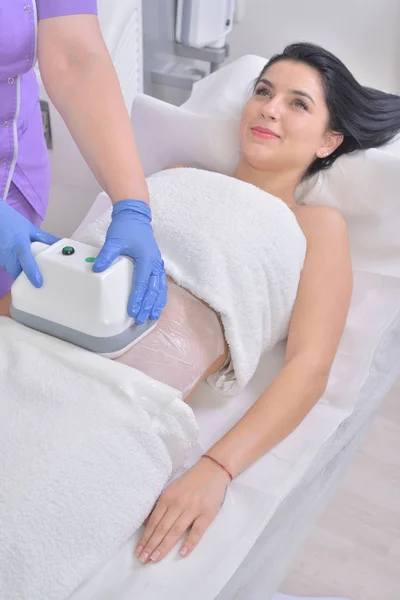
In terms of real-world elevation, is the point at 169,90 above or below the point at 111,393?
below

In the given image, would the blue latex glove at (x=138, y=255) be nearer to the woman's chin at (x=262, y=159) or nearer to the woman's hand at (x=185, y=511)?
the woman's hand at (x=185, y=511)

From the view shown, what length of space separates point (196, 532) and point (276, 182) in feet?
2.88

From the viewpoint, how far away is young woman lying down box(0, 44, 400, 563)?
1.23 m

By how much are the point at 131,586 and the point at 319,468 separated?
444mm

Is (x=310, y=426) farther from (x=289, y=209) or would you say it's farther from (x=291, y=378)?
(x=289, y=209)

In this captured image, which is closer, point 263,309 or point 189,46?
point 263,309

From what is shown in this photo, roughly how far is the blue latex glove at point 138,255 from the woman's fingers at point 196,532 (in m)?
0.34

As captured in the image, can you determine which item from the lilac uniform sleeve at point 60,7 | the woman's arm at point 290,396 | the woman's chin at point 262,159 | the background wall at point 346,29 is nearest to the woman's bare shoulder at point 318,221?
the woman's arm at point 290,396

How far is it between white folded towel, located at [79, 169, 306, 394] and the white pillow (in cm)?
28

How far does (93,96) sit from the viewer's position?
4.42 feet

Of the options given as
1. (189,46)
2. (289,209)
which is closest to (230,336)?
(289,209)

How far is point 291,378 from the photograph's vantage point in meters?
1.32

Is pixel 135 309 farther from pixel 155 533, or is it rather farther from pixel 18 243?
pixel 155 533

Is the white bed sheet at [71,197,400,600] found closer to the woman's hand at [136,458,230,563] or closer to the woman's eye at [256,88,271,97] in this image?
the woman's hand at [136,458,230,563]
